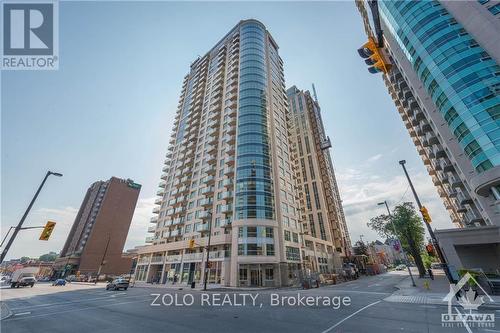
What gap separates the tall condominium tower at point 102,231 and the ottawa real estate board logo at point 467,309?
290 feet

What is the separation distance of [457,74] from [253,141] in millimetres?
33839

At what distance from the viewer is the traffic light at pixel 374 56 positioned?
6086 millimetres

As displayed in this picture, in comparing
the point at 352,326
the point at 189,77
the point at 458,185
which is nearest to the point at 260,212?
the point at 352,326

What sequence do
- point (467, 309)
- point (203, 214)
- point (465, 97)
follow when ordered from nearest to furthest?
point (467, 309), point (465, 97), point (203, 214)

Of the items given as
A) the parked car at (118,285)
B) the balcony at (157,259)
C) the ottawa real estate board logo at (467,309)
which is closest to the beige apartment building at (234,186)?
the balcony at (157,259)

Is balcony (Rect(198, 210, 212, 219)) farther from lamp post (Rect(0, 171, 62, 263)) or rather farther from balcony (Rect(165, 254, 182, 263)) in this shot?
lamp post (Rect(0, 171, 62, 263))

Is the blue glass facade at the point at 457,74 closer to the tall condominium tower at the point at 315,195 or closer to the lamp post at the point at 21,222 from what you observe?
Result: the tall condominium tower at the point at 315,195

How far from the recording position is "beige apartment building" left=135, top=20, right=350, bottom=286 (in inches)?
1507

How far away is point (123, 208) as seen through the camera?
94.1m

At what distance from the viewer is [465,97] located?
2944 cm

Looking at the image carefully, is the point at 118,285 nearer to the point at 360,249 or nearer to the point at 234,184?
the point at 234,184

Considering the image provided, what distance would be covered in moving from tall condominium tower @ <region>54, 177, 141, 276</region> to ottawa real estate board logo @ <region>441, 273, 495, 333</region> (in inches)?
3478

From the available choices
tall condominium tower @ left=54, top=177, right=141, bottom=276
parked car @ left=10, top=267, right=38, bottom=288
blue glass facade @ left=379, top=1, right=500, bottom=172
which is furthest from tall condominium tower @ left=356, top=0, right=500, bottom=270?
tall condominium tower @ left=54, top=177, right=141, bottom=276

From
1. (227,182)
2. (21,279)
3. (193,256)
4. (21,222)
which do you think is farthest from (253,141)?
(21,279)
